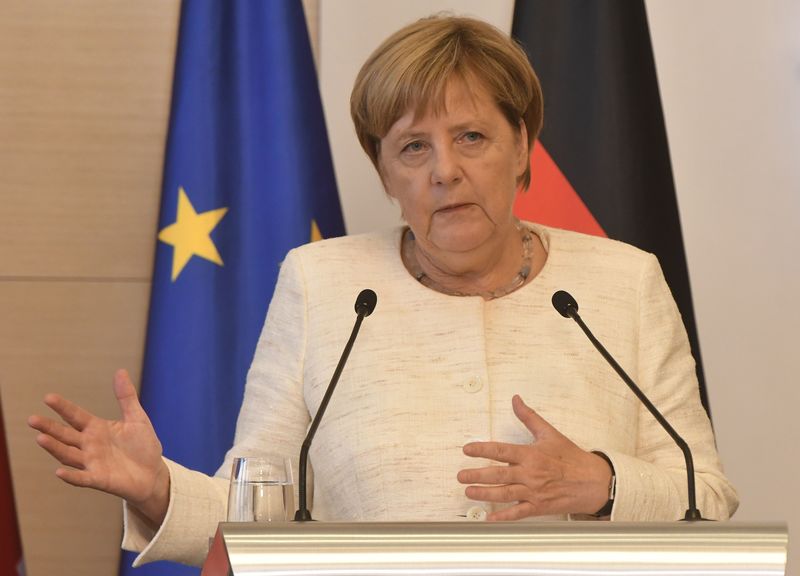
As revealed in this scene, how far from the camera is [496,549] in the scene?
1.04 m

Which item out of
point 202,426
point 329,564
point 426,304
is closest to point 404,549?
point 329,564

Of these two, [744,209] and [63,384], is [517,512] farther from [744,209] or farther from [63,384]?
[63,384]

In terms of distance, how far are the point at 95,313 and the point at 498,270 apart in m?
1.40

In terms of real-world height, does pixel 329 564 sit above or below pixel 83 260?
below

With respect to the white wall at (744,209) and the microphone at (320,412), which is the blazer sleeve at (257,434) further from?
the white wall at (744,209)

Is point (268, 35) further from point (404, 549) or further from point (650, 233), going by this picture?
point (404, 549)

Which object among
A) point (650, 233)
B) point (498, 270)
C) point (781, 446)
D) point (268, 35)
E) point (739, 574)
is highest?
point (268, 35)

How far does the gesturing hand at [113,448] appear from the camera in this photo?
155 cm

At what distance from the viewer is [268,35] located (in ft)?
9.39

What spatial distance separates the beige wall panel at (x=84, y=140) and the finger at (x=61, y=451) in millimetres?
1590

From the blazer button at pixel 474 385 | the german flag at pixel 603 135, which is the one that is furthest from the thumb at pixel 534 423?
the german flag at pixel 603 135

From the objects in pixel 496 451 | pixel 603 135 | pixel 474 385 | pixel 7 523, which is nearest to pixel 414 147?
pixel 474 385

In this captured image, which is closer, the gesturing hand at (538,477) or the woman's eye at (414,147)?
the gesturing hand at (538,477)

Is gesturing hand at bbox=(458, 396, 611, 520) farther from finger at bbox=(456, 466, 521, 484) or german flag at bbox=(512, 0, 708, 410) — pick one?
german flag at bbox=(512, 0, 708, 410)
